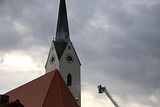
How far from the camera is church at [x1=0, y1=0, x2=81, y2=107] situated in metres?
29.3

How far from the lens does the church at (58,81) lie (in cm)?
2933

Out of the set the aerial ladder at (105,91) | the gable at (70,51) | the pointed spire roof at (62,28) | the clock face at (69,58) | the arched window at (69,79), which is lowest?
the aerial ladder at (105,91)

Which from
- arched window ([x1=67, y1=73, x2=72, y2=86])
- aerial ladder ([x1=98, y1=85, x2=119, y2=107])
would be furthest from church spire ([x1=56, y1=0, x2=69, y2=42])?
aerial ladder ([x1=98, y1=85, x2=119, y2=107])

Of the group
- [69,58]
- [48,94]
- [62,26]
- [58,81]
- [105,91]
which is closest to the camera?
[48,94]

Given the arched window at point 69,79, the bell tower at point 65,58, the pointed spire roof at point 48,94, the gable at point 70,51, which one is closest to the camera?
the pointed spire roof at point 48,94

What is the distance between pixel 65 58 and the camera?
4097cm

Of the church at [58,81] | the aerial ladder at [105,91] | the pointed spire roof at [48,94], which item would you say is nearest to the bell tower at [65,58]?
the church at [58,81]

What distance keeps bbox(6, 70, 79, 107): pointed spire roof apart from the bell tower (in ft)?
26.6

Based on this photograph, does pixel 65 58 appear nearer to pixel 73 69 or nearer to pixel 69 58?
pixel 69 58

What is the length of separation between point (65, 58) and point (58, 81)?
10622 millimetres

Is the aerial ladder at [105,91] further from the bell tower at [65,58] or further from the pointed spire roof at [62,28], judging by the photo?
the pointed spire roof at [62,28]

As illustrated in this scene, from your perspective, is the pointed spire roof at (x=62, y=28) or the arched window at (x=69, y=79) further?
the pointed spire roof at (x=62, y=28)

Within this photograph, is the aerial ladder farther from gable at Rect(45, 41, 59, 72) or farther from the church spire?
the church spire

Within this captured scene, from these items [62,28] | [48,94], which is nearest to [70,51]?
[62,28]
